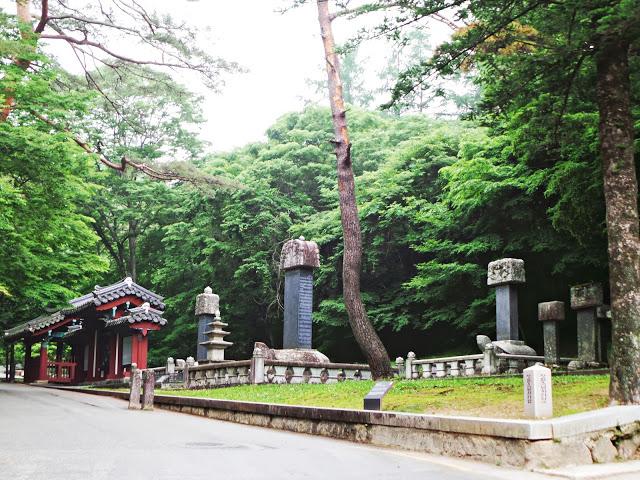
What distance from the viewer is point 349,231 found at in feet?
56.3

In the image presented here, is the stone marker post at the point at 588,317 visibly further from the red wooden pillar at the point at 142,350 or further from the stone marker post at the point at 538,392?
the red wooden pillar at the point at 142,350

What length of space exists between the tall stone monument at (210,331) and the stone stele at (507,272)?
9850 millimetres

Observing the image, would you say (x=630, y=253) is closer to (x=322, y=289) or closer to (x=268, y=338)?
(x=322, y=289)

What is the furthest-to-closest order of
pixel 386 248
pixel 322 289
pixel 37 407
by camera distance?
pixel 322 289, pixel 386 248, pixel 37 407

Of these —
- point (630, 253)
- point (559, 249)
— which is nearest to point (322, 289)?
point (559, 249)

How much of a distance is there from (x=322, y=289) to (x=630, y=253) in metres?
21.1

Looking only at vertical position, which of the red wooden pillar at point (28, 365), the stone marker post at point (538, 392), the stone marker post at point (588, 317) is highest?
the stone marker post at point (588, 317)

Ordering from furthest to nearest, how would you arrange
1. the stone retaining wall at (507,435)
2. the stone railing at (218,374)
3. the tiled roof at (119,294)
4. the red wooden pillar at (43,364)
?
the red wooden pillar at (43,364) → the tiled roof at (119,294) → the stone railing at (218,374) → the stone retaining wall at (507,435)

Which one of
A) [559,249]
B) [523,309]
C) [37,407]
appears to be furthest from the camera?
[523,309]

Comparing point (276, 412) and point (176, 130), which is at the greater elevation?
point (176, 130)

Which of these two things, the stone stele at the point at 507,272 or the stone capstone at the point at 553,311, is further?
the stone stele at the point at 507,272

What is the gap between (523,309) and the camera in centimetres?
2367

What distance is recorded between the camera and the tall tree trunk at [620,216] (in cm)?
873

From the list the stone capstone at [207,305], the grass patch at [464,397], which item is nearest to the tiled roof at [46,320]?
the stone capstone at [207,305]
